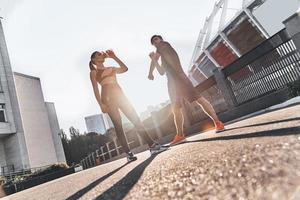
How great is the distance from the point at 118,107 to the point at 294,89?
14.3 ft

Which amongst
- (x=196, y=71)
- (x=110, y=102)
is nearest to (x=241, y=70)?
(x=110, y=102)

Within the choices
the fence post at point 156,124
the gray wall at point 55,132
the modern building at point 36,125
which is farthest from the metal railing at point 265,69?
the gray wall at point 55,132

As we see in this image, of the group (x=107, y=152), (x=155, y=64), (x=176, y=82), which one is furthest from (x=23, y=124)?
(x=176, y=82)

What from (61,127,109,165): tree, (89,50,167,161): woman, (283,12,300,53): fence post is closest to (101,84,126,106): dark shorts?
(89,50,167,161): woman

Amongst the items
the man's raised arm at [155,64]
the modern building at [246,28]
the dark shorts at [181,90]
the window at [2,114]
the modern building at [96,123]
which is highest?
the modern building at [96,123]

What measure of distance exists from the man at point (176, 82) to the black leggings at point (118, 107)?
53cm

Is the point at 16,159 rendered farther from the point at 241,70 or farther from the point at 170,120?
the point at 241,70

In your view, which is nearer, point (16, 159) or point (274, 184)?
point (274, 184)

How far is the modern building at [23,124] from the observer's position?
2348cm

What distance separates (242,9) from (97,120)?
118m

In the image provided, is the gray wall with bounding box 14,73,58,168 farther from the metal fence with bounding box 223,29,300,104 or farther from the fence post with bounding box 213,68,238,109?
the metal fence with bounding box 223,29,300,104

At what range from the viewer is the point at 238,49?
45.8 feet

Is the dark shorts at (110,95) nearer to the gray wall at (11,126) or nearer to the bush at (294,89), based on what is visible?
the bush at (294,89)

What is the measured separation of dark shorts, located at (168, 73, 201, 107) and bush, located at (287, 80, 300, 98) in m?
3.53
